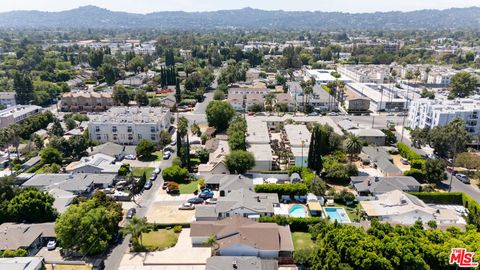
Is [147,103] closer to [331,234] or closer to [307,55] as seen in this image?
→ [331,234]

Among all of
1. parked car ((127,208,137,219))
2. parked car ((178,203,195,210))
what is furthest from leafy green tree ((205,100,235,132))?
parked car ((127,208,137,219))

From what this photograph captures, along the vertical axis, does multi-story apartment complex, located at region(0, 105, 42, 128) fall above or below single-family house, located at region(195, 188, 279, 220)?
above

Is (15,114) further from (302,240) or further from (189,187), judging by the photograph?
(302,240)

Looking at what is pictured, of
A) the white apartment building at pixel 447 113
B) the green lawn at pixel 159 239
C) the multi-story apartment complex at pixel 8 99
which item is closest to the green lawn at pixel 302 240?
the green lawn at pixel 159 239

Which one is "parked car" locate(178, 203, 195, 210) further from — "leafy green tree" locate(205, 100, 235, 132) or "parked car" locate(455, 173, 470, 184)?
"parked car" locate(455, 173, 470, 184)

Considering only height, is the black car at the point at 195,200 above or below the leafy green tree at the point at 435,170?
below

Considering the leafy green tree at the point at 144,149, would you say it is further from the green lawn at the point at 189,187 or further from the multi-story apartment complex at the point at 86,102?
the multi-story apartment complex at the point at 86,102
